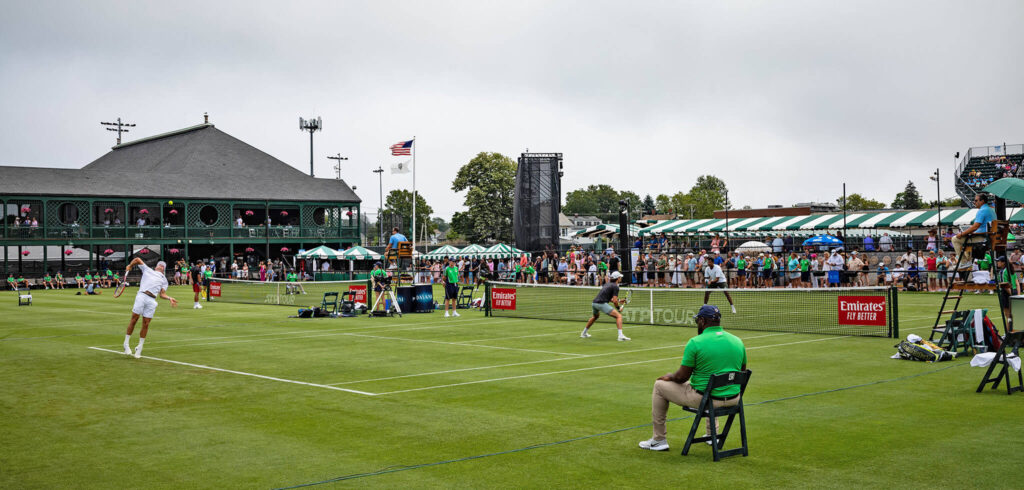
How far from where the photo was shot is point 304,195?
76.4 m

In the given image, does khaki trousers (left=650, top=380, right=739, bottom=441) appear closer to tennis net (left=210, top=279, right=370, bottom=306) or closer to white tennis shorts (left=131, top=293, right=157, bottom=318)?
white tennis shorts (left=131, top=293, right=157, bottom=318)

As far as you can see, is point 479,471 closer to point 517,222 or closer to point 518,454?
point 518,454

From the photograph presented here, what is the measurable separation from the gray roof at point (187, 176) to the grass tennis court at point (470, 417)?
169 feet

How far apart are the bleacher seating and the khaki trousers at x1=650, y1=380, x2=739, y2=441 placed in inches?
3137

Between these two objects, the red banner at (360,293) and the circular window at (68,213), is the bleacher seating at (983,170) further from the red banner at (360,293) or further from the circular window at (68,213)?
the circular window at (68,213)

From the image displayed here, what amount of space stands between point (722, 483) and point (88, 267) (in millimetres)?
67674

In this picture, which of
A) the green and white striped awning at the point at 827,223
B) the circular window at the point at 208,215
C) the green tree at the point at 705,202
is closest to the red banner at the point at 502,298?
the green and white striped awning at the point at 827,223

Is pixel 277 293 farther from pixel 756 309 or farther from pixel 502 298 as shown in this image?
pixel 756 309

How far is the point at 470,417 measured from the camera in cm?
1073

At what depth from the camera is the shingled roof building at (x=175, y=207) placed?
6338 centimetres

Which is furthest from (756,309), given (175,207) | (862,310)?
(175,207)

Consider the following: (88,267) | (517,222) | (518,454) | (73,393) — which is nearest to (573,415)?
(518,454)

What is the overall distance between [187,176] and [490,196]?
3629 centimetres

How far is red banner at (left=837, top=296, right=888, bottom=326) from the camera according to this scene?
767 inches
